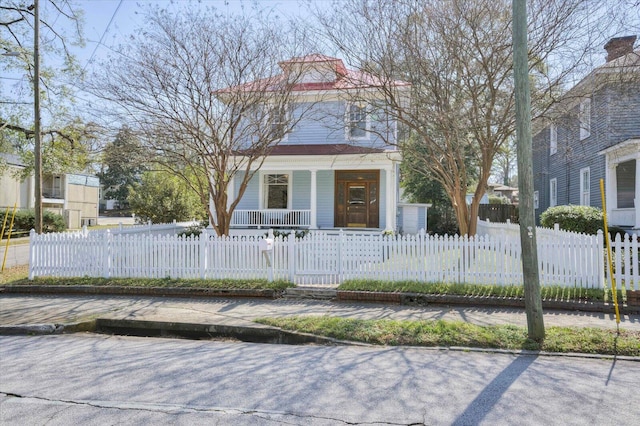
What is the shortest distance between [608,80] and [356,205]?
10.8 meters

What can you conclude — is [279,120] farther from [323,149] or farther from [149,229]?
[149,229]

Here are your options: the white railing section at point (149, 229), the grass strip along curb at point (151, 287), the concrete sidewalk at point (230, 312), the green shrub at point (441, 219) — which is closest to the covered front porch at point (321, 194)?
the white railing section at point (149, 229)

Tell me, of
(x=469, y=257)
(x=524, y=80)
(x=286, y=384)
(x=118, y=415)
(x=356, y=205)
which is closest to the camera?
(x=118, y=415)

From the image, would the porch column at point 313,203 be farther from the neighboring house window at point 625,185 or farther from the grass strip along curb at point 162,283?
the neighboring house window at point 625,185

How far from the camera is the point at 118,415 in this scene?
146 inches

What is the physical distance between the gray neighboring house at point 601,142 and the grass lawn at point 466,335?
5864 millimetres

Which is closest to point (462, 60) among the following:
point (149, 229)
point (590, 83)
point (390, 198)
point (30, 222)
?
point (590, 83)

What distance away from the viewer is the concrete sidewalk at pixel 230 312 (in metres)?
6.91

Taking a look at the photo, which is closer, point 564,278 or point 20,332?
point 20,332

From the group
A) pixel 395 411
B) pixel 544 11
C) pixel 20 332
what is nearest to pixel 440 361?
pixel 395 411

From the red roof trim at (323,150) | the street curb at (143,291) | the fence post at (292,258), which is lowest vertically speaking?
the street curb at (143,291)

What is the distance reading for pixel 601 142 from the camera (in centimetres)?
1616

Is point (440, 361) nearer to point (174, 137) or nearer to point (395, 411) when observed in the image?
point (395, 411)

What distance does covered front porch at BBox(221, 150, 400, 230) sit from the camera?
16.9 m
